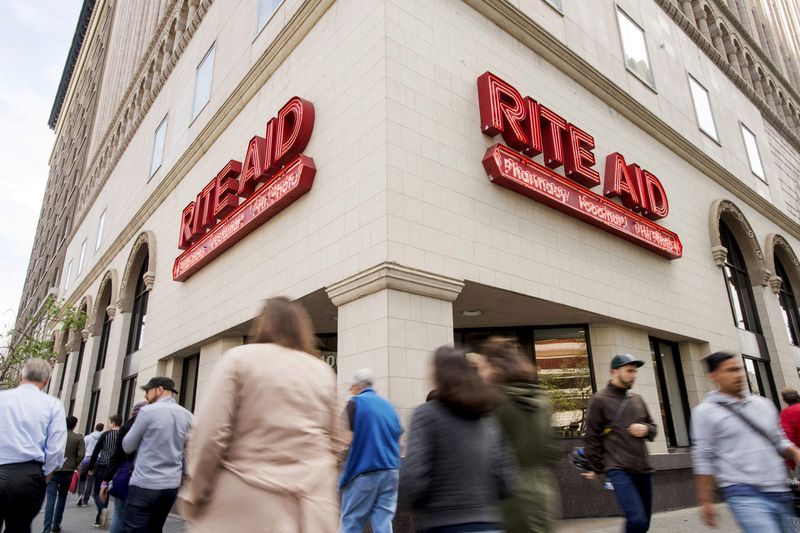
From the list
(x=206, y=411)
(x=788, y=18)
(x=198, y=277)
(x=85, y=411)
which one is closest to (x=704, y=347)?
(x=198, y=277)

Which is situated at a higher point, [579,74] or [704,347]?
[579,74]

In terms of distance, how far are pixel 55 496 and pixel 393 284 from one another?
647 cm

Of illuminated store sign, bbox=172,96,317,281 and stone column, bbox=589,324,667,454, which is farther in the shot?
stone column, bbox=589,324,667,454

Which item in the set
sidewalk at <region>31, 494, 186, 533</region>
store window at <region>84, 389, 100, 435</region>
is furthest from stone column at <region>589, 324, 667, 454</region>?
store window at <region>84, 389, 100, 435</region>

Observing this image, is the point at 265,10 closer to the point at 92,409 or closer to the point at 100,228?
the point at 92,409

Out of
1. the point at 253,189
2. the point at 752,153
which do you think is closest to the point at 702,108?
the point at 752,153

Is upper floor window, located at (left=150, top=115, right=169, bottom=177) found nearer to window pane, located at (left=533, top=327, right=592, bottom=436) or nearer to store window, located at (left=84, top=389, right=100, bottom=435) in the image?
store window, located at (left=84, top=389, right=100, bottom=435)

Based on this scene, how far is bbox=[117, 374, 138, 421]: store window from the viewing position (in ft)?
60.1

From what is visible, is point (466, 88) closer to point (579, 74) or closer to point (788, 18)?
point (579, 74)

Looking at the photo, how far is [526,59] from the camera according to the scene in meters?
11.6

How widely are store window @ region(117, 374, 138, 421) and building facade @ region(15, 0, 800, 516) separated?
0.48 ft

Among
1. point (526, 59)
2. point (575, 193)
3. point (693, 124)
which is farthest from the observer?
point (693, 124)

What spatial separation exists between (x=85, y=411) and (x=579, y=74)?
22.4 m

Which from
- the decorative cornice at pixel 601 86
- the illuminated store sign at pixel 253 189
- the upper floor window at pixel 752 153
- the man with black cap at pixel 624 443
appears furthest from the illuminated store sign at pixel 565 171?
the upper floor window at pixel 752 153
